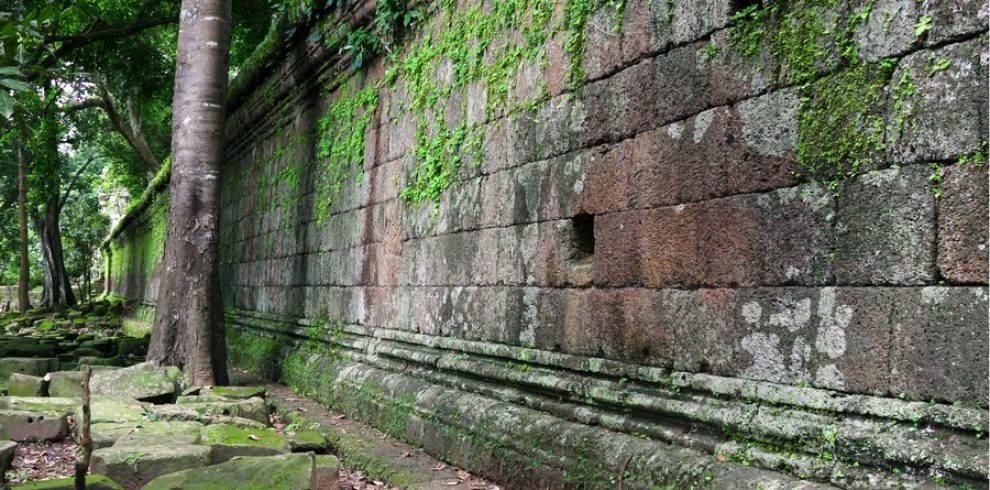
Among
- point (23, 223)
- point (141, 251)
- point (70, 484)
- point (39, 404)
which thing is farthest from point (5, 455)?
point (141, 251)

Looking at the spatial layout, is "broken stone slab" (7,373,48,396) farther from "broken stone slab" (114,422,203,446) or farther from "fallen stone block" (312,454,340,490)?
"fallen stone block" (312,454,340,490)

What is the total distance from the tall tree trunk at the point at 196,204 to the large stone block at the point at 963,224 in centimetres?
673

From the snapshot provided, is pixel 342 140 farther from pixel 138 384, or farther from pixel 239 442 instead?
pixel 239 442

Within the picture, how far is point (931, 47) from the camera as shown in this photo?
2.78 m

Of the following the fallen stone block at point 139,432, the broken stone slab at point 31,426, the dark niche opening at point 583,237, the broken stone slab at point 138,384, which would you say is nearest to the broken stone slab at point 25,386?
the broken stone slab at point 138,384

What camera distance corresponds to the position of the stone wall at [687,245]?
2.75m

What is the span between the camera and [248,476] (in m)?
3.99

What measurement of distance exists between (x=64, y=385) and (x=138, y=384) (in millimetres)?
745

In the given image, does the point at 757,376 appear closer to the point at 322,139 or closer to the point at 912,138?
the point at 912,138

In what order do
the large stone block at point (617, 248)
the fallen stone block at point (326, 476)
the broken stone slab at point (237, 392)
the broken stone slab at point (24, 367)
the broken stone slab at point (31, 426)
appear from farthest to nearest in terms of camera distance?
Answer: the broken stone slab at point (24, 367) < the broken stone slab at point (237, 392) < the broken stone slab at point (31, 426) < the fallen stone block at point (326, 476) < the large stone block at point (617, 248)

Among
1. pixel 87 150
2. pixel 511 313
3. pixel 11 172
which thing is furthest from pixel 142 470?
pixel 87 150

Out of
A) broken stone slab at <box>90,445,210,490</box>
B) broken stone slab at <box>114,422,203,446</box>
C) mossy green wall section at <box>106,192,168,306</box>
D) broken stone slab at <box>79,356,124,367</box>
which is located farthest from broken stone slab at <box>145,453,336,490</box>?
mossy green wall section at <box>106,192,168,306</box>

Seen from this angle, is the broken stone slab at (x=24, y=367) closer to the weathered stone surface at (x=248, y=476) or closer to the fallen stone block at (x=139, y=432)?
the fallen stone block at (x=139, y=432)

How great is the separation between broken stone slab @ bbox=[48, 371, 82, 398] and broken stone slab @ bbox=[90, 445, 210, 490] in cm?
308
